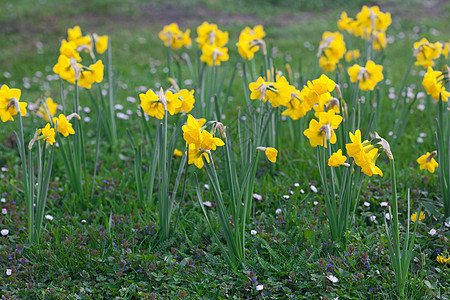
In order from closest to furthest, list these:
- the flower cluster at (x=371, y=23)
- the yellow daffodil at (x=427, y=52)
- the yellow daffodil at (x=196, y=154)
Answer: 1. the yellow daffodil at (x=196, y=154)
2. the yellow daffodil at (x=427, y=52)
3. the flower cluster at (x=371, y=23)

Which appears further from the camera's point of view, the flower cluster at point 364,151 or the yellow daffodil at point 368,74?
the yellow daffodil at point 368,74

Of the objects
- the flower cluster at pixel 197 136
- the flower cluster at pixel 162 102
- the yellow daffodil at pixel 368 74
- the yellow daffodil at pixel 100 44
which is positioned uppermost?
the yellow daffodil at pixel 100 44

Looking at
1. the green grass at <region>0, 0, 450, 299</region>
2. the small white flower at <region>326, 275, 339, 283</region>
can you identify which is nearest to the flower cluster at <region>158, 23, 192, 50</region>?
the green grass at <region>0, 0, 450, 299</region>

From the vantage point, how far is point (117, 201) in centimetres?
283

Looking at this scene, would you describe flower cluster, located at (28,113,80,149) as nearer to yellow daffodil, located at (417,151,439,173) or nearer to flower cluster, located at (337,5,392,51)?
yellow daffodil, located at (417,151,439,173)

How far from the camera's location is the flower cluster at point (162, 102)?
6.89 feet

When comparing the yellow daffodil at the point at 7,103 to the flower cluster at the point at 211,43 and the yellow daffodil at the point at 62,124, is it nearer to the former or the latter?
the yellow daffodil at the point at 62,124

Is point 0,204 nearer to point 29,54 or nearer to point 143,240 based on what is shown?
point 143,240

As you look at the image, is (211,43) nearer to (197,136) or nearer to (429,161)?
(197,136)

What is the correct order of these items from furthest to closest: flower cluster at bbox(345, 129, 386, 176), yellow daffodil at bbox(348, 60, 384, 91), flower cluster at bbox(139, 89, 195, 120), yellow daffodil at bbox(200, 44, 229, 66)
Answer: yellow daffodil at bbox(200, 44, 229, 66)
yellow daffodil at bbox(348, 60, 384, 91)
flower cluster at bbox(139, 89, 195, 120)
flower cluster at bbox(345, 129, 386, 176)

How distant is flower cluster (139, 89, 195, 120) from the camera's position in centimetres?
210

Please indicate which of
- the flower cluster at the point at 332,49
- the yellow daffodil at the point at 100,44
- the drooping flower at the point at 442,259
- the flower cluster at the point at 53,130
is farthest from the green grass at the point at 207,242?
the yellow daffodil at the point at 100,44

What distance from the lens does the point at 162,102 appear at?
2072 mm

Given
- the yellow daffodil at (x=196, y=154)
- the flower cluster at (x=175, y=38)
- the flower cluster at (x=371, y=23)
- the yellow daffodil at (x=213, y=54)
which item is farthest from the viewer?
the flower cluster at (x=175, y=38)
